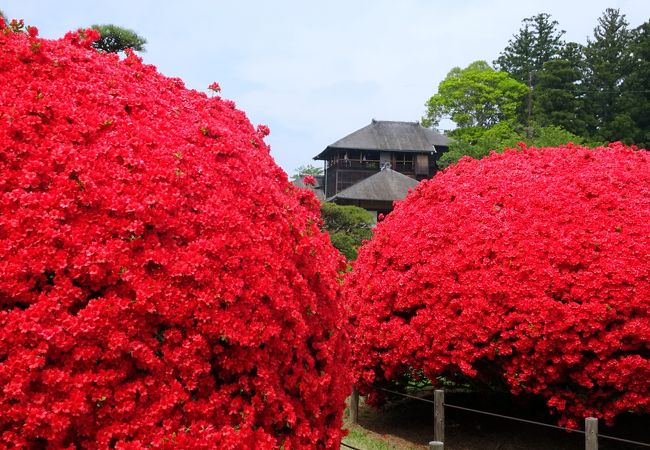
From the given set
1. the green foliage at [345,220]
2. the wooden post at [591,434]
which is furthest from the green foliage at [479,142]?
the wooden post at [591,434]

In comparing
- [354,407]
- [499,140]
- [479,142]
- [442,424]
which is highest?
[499,140]

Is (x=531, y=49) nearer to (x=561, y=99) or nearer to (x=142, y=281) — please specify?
(x=561, y=99)

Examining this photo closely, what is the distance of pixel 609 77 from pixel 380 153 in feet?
51.2

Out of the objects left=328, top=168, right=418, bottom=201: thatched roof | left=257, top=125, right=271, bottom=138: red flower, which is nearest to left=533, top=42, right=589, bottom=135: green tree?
left=328, top=168, right=418, bottom=201: thatched roof

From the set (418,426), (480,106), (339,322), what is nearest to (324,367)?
(339,322)

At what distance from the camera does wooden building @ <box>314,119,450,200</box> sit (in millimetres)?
47375

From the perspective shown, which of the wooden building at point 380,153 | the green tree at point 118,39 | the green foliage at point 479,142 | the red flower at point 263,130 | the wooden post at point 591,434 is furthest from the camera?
the wooden building at point 380,153

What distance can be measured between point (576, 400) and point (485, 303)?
150cm

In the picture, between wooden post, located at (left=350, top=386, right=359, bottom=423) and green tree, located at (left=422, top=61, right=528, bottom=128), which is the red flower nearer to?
wooden post, located at (left=350, top=386, right=359, bottom=423)

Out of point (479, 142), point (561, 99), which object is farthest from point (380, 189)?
point (561, 99)

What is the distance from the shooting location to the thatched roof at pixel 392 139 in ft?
157

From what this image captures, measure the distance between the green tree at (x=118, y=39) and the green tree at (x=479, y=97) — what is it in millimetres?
33516

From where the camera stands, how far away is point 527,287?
302 inches

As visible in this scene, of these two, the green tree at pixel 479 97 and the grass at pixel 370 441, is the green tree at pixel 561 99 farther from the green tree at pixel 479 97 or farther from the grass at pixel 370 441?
the grass at pixel 370 441
